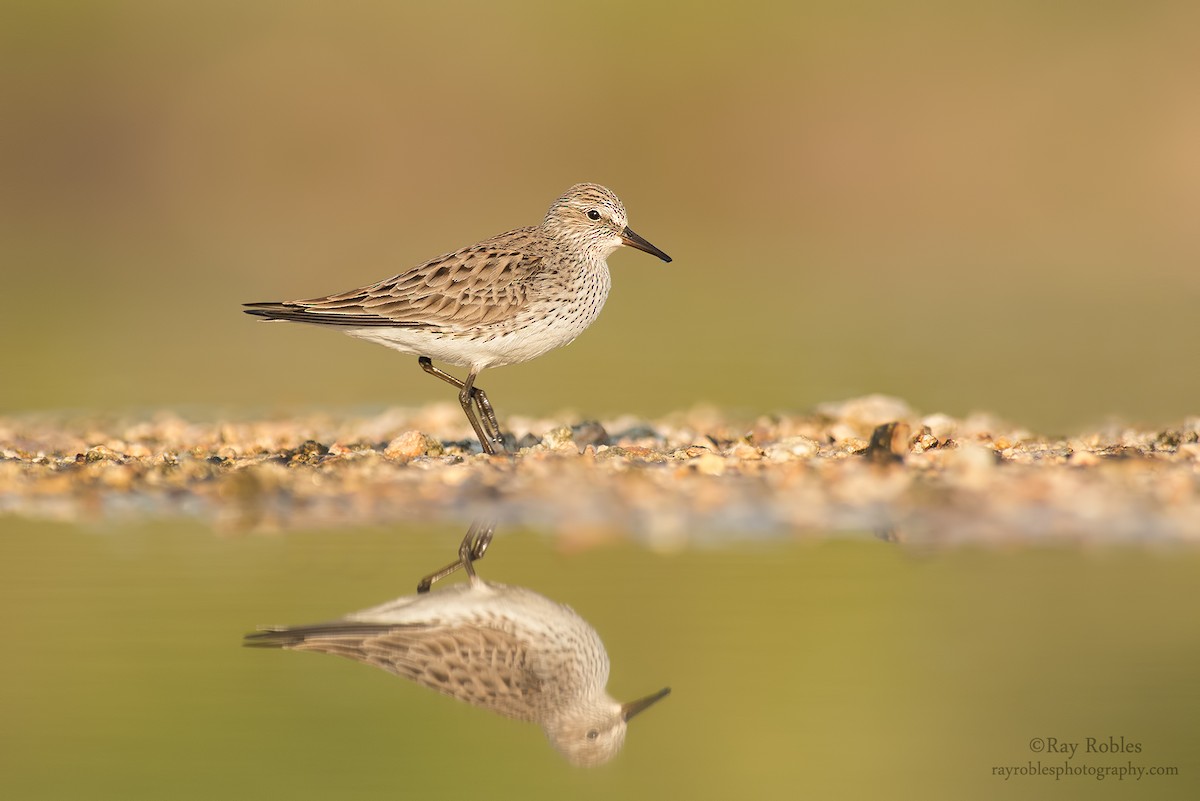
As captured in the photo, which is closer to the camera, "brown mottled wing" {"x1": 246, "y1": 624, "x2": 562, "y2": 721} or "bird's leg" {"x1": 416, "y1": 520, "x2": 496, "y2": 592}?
"brown mottled wing" {"x1": 246, "y1": 624, "x2": 562, "y2": 721}

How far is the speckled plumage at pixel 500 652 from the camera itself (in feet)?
16.5

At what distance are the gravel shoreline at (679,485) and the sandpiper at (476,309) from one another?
0.62 metres

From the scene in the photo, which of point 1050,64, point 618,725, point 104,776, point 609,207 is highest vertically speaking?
point 1050,64

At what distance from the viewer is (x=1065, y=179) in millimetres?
31391

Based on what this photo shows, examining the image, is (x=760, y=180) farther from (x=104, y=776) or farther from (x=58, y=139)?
(x=104, y=776)

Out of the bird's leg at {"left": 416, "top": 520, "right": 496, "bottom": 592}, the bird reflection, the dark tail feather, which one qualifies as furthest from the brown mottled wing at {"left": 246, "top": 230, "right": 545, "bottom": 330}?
the bird reflection

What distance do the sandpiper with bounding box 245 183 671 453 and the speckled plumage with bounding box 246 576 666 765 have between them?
3568 millimetres

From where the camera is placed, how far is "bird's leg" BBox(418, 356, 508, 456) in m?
9.60

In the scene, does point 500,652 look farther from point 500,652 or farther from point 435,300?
point 435,300

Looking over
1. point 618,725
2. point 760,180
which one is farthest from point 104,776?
point 760,180

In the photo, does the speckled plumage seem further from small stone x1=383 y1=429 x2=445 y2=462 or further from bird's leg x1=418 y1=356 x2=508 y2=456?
bird's leg x1=418 y1=356 x2=508 y2=456

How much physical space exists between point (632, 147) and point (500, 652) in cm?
2831

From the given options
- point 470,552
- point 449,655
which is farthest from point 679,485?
point 449,655

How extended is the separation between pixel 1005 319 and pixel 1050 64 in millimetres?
15385
